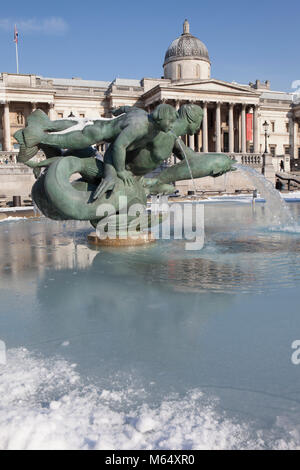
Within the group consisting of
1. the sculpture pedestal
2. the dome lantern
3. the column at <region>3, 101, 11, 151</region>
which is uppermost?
the dome lantern

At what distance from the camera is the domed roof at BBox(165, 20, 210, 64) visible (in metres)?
59.8

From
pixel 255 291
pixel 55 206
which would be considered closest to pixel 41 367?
pixel 255 291

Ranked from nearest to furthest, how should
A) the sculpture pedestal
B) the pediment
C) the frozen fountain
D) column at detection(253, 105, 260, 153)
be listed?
the frozen fountain → the sculpture pedestal → the pediment → column at detection(253, 105, 260, 153)

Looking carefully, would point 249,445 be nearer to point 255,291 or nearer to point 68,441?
point 68,441

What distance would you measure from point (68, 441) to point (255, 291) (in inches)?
122

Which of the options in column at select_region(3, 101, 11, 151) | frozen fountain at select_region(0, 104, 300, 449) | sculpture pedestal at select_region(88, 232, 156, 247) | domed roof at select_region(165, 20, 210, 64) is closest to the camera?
frozen fountain at select_region(0, 104, 300, 449)

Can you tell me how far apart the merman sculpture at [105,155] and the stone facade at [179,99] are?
1861 inches

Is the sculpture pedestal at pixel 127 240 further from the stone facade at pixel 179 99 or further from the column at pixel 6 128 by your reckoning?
the column at pixel 6 128

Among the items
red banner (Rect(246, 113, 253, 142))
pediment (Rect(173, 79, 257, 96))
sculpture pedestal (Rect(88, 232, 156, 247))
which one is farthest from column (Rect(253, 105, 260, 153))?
sculpture pedestal (Rect(88, 232, 156, 247))

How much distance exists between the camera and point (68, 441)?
2.22 metres

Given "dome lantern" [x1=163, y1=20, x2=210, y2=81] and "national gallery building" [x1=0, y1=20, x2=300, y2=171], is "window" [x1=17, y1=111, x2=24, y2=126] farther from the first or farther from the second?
"dome lantern" [x1=163, y1=20, x2=210, y2=81]

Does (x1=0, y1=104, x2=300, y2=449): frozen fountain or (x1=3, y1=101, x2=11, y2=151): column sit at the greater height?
(x1=3, y1=101, x2=11, y2=151): column
